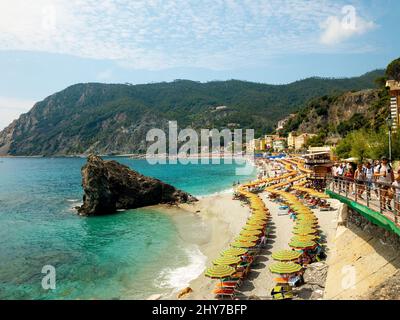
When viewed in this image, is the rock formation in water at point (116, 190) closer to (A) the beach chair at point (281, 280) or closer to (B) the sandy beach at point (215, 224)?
(B) the sandy beach at point (215, 224)

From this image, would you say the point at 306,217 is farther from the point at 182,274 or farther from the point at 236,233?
the point at 182,274

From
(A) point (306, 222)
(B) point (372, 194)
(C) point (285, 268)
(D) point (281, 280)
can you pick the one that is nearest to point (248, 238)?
(A) point (306, 222)

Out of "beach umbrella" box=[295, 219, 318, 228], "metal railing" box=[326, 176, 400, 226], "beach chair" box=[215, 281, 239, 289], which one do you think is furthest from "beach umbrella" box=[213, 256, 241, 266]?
"beach umbrella" box=[295, 219, 318, 228]

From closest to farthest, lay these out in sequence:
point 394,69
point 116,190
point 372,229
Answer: point 372,229
point 116,190
point 394,69

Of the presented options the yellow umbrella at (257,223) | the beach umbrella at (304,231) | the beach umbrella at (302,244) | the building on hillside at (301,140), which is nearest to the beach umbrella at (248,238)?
the beach umbrella at (302,244)
